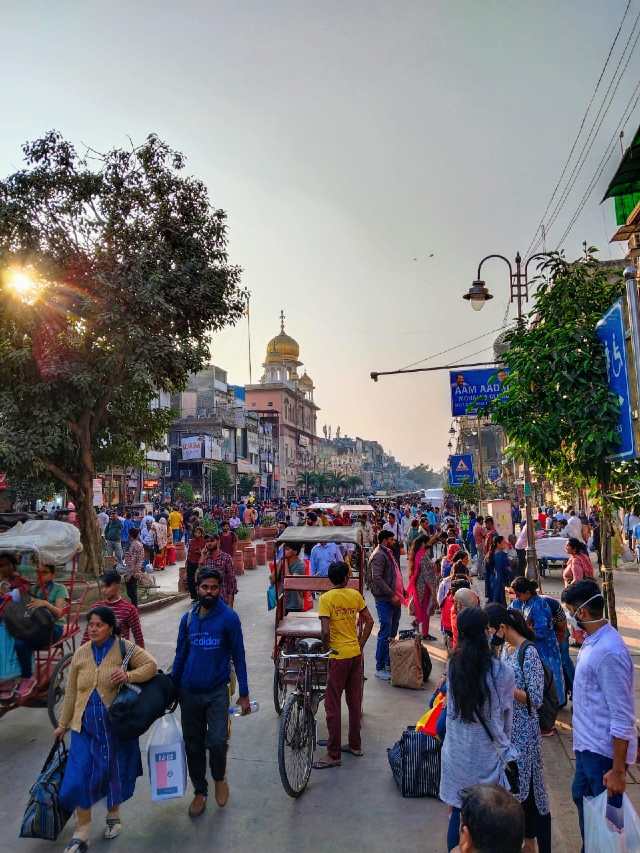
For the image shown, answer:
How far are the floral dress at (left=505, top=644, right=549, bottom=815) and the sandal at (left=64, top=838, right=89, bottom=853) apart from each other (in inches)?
110

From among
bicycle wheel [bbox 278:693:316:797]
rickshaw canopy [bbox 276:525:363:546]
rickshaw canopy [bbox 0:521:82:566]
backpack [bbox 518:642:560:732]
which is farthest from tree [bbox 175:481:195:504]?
backpack [bbox 518:642:560:732]

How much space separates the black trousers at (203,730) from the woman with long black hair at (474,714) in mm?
1996

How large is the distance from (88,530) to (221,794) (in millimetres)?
13811

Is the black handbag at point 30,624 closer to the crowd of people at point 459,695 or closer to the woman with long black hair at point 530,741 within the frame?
the crowd of people at point 459,695

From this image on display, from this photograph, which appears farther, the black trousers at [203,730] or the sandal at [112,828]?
the black trousers at [203,730]

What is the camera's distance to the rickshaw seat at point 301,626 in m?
6.86

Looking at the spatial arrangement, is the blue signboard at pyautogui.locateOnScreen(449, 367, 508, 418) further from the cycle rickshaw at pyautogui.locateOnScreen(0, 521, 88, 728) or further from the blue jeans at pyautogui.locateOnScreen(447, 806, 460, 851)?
the blue jeans at pyautogui.locateOnScreen(447, 806, 460, 851)

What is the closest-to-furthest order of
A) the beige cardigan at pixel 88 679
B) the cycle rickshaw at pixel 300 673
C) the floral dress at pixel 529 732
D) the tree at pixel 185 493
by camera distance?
the floral dress at pixel 529 732, the beige cardigan at pixel 88 679, the cycle rickshaw at pixel 300 673, the tree at pixel 185 493

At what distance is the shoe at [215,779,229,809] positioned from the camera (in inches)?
202

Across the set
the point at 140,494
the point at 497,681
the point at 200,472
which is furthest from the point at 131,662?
the point at 200,472

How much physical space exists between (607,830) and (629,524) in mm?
19629

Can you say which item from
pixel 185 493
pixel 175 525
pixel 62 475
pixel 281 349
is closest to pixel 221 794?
pixel 62 475

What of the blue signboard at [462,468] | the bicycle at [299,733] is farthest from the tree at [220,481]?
the bicycle at [299,733]

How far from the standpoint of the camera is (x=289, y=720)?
5.23m
